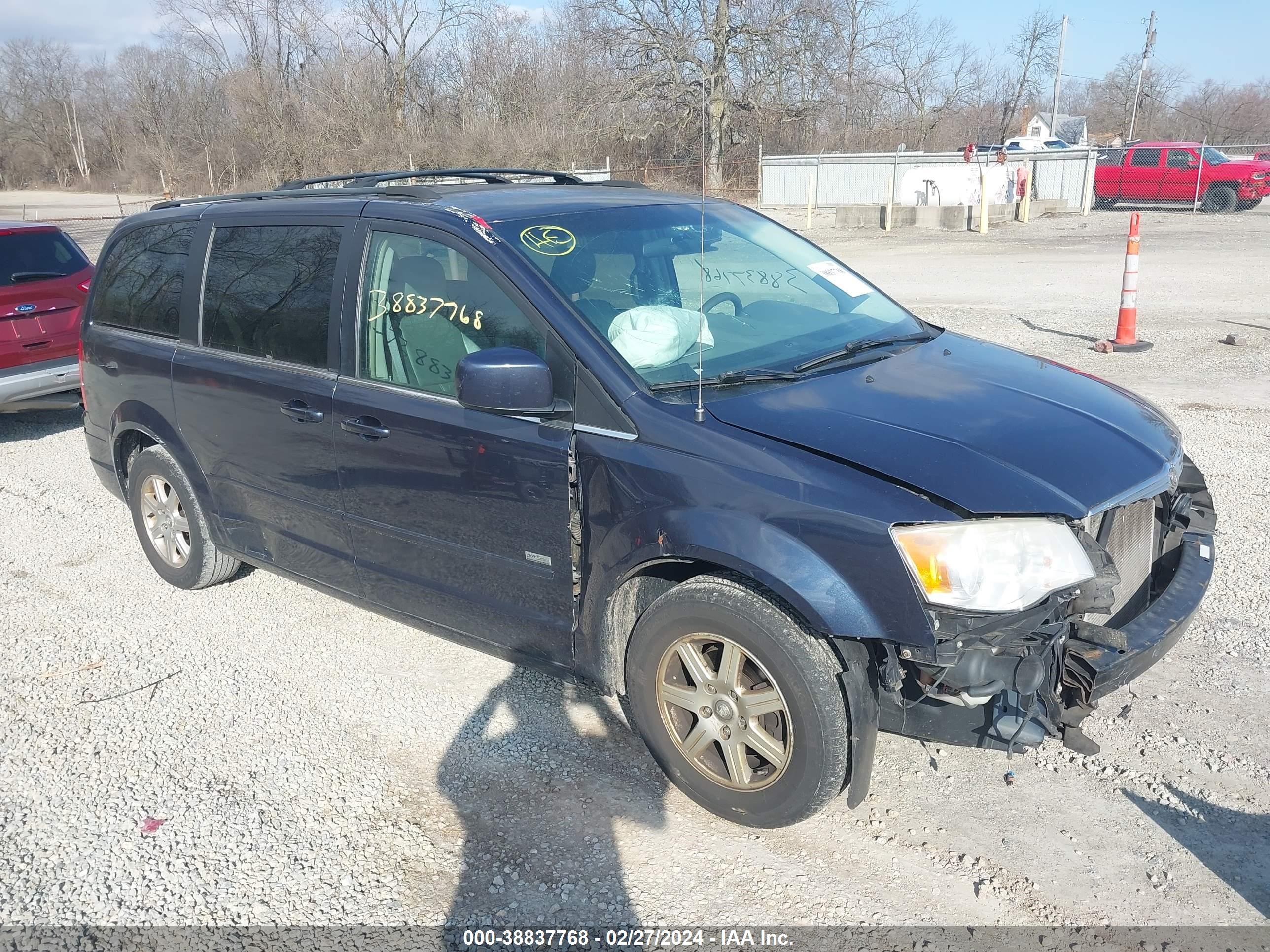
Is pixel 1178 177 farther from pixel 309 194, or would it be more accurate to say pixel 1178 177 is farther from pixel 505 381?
pixel 505 381

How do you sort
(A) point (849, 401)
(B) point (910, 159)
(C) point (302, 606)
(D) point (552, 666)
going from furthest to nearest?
(B) point (910, 159) → (C) point (302, 606) → (D) point (552, 666) → (A) point (849, 401)

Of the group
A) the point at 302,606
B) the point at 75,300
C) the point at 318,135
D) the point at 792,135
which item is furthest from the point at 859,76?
the point at 302,606

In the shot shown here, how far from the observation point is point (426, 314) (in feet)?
12.0

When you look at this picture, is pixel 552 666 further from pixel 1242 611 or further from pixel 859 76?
pixel 859 76

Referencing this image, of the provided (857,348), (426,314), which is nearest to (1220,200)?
(857,348)

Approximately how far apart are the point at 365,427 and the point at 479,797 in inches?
54.8

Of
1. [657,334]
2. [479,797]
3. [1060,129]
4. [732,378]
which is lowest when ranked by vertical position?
[479,797]

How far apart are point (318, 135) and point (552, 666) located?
46590 millimetres

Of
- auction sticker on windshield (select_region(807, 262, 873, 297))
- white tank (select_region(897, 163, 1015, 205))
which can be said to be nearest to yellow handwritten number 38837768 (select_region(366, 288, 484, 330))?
auction sticker on windshield (select_region(807, 262, 873, 297))

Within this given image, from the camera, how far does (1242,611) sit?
4336mm

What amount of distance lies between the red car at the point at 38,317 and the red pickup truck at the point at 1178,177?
27.5 metres

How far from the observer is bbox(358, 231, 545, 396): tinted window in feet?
11.3

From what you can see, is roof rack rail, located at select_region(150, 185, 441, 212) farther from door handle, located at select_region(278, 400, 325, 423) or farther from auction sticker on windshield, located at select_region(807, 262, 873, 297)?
auction sticker on windshield, located at select_region(807, 262, 873, 297)

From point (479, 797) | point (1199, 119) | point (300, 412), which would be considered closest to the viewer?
point (479, 797)
